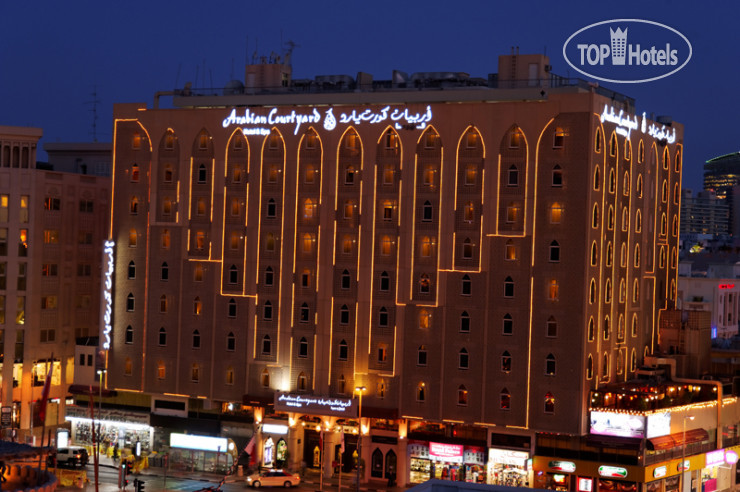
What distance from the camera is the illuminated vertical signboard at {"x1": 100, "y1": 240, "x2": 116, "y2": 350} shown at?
103312mm

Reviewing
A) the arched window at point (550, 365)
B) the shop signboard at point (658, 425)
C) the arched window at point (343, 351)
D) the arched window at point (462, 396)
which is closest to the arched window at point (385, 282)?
the arched window at point (343, 351)

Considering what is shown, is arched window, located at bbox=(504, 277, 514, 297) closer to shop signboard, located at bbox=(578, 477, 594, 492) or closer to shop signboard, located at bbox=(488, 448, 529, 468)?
shop signboard, located at bbox=(488, 448, 529, 468)

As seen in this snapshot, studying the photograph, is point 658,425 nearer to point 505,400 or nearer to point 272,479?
point 505,400

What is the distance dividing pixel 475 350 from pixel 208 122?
28467 millimetres

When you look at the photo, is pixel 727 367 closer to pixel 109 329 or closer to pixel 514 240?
pixel 514 240

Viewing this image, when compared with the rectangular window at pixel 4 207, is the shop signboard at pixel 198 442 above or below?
below

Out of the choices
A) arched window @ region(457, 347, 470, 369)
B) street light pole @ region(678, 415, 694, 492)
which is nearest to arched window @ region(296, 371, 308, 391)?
arched window @ region(457, 347, 470, 369)

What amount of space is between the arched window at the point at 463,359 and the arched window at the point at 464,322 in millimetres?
1393

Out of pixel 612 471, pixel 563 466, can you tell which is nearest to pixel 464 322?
pixel 563 466

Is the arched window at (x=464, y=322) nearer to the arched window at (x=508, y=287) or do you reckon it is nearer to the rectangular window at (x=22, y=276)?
the arched window at (x=508, y=287)

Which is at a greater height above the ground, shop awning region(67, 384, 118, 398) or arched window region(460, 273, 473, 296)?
arched window region(460, 273, 473, 296)

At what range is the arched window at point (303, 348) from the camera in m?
97.4

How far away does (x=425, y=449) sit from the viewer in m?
93.9

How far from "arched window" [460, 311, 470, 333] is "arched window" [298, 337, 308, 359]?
42.4 ft
